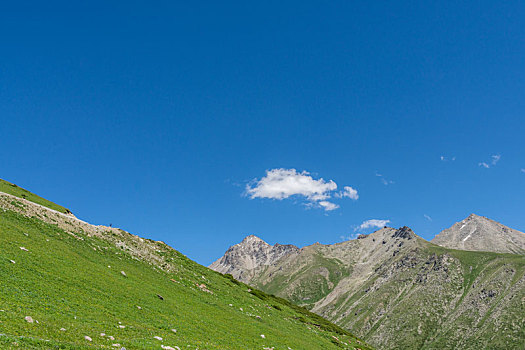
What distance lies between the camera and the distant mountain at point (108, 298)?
20.1 m

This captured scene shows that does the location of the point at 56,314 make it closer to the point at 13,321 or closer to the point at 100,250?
the point at 13,321

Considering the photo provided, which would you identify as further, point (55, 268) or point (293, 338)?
point (293, 338)

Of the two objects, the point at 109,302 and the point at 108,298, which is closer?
the point at 109,302

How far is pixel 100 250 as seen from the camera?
4416 cm

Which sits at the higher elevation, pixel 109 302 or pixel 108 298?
pixel 108 298

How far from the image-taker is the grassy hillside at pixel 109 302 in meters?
20.0

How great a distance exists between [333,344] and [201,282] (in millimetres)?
23504

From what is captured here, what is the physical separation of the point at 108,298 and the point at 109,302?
1.09m

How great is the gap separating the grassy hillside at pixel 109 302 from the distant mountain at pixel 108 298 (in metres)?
0.10

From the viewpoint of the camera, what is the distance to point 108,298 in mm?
29281

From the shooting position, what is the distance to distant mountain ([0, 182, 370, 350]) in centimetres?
2008

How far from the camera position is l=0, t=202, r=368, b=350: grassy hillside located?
20.0 meters

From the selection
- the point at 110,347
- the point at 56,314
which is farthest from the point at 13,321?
the point at 110,347

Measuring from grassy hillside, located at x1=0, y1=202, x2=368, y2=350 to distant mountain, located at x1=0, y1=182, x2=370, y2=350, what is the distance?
95mm
